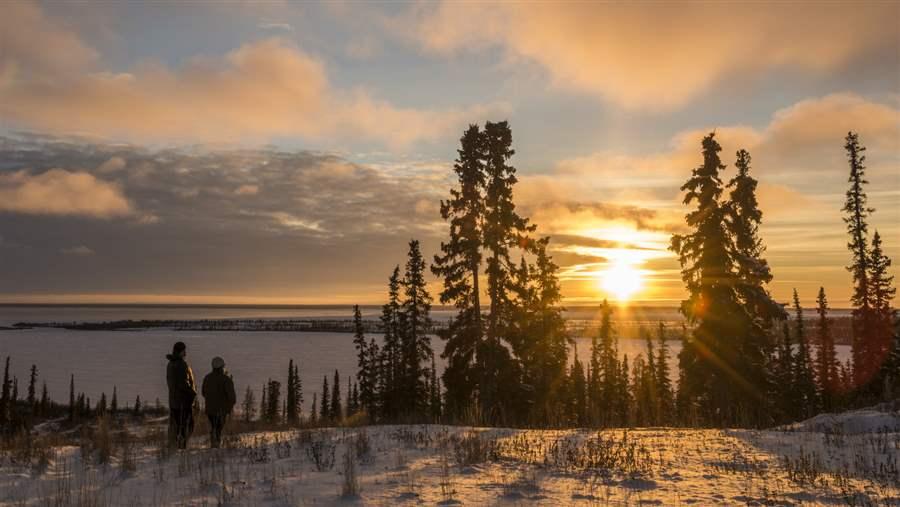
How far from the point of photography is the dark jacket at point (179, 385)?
12.4 meters

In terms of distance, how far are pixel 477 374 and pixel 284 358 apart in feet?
557

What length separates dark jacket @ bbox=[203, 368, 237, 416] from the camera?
12.5m

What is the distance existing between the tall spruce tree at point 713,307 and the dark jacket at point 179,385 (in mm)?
24480

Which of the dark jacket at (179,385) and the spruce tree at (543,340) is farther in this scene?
the spruce tree at (543,340)

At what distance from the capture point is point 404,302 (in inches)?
1943

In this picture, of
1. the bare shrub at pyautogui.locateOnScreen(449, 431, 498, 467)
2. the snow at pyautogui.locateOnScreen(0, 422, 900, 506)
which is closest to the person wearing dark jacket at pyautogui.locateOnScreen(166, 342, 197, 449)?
the snow at pyautogui.locateOnScreen(0, 422, 900, 506)

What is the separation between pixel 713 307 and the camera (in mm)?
29109

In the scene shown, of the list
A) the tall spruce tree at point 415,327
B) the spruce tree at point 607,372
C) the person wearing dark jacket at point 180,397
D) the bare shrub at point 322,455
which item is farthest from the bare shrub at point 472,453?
the spruce tree at point 607,372

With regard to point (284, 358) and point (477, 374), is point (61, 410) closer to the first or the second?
point (284, 358)

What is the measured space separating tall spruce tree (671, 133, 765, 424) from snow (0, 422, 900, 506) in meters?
17.0

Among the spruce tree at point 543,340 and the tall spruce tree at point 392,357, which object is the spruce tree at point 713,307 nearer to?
the spruce tree at point 543,340

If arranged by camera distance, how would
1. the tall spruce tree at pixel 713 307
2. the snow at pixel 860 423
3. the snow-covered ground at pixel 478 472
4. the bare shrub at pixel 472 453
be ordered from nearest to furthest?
the snow-covered ground at pixel 478 472 < the bare shrub at pixel 472 453 < the snow at pixel 860 423 < the tall spruce tree at pixel 713 307

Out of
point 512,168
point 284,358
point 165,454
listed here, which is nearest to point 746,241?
point 512,168

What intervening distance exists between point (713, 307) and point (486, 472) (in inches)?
931
